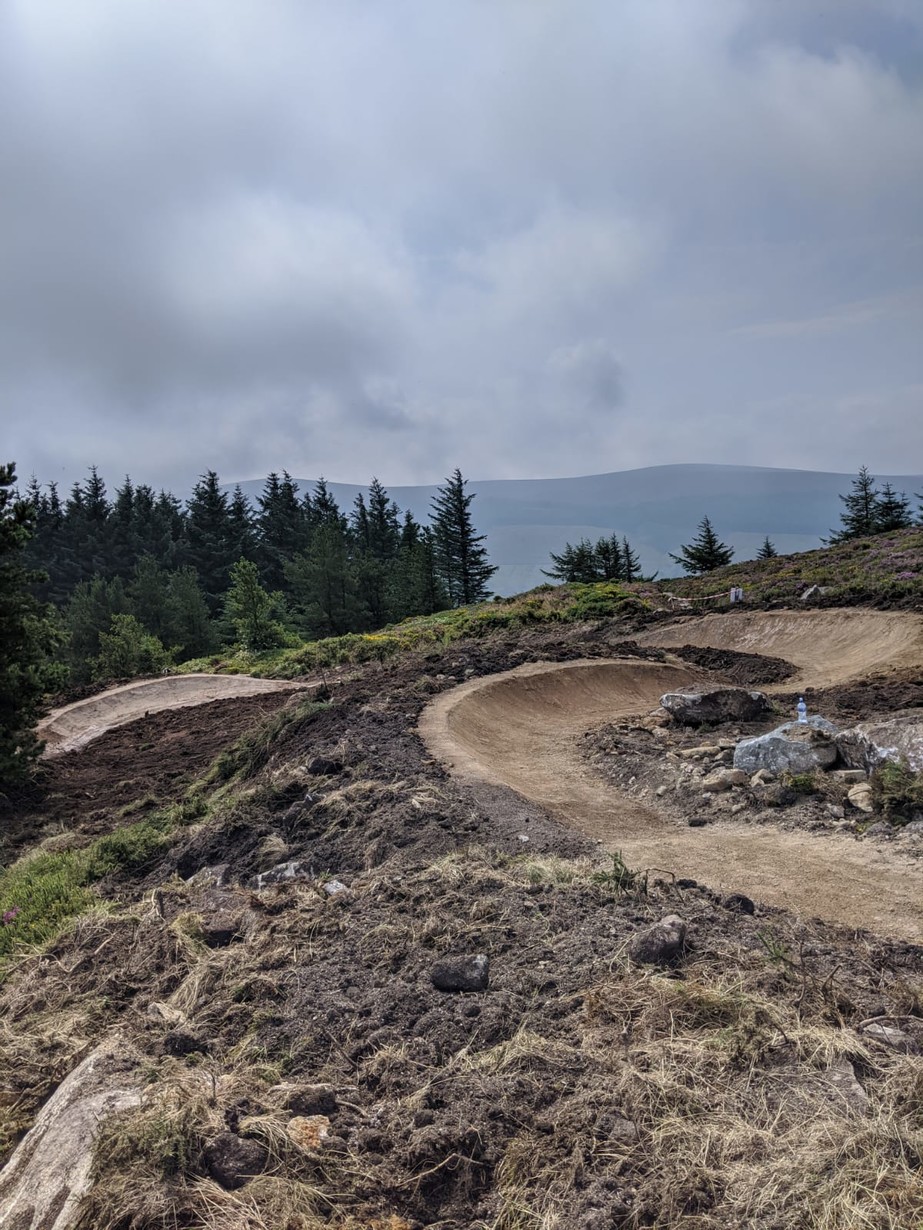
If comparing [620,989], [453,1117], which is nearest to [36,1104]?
[453,1117]

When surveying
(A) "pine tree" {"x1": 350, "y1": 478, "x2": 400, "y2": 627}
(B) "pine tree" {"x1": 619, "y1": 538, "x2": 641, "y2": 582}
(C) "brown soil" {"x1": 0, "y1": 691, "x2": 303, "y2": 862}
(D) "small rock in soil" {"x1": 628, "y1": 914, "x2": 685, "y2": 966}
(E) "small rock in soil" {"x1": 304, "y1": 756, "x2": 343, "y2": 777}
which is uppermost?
(A) "pine tree" {"x1": 350, "y1": 478, "x2": 400, "y2": 627}

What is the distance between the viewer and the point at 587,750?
1259 cm

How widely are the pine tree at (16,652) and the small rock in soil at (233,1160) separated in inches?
511

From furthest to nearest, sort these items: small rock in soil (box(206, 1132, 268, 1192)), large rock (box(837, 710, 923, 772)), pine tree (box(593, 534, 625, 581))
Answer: pine tree (box(593, 534, 625, 581)) < large rock (box(837, 710, 923, 772)) < small rock in soil (box(206, 1132, 268, 1192))

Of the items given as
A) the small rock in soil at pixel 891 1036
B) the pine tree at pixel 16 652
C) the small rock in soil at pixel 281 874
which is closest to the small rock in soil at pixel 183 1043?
the small rock in soil at pixel 281 874

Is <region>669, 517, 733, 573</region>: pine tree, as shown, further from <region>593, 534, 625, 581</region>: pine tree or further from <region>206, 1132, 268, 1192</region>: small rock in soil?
<region>206, 1132, 268, 1192</region>: small rock in soil

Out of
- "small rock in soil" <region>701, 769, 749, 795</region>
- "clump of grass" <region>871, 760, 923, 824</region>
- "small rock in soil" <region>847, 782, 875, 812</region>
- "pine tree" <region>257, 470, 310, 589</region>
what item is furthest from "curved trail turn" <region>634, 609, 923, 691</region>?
"pine tree" <region>257, 470, 310, 589</region>

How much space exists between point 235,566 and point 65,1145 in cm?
3930

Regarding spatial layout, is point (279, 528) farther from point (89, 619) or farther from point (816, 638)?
point (816, 638)

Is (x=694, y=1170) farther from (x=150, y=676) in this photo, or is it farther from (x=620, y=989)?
(x=150, y=676)

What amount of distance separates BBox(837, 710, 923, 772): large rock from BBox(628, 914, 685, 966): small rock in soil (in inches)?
206

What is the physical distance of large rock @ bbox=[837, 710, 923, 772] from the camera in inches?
335

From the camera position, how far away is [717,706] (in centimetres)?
1278

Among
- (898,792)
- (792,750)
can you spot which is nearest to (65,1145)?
(898,792)
